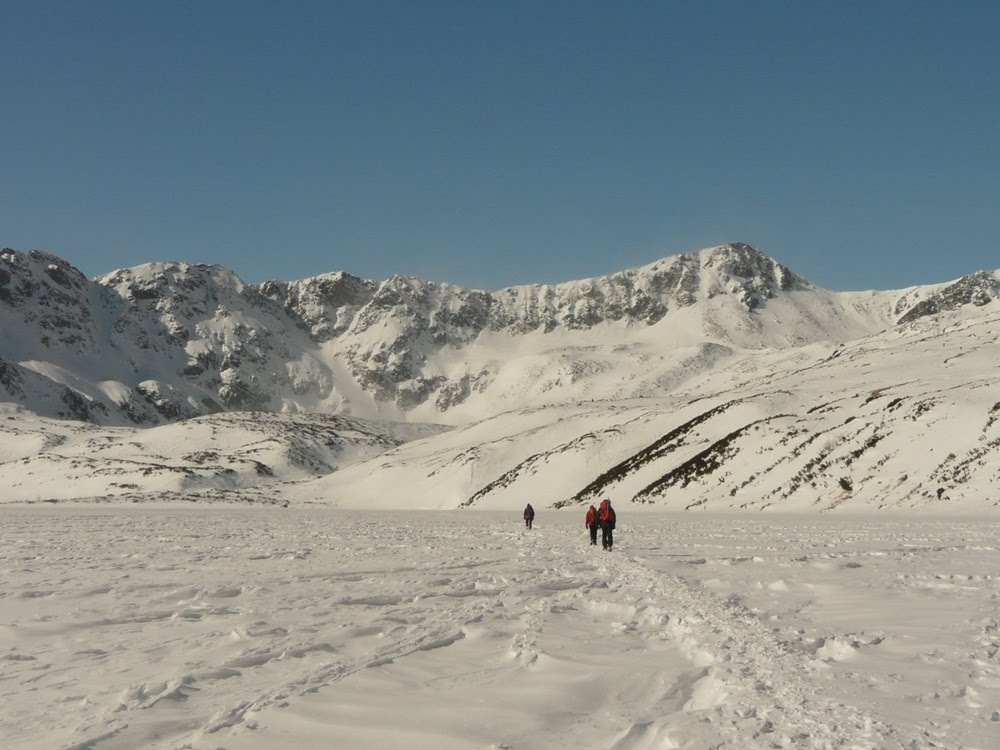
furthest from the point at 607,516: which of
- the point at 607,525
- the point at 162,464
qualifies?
the point at 162,464

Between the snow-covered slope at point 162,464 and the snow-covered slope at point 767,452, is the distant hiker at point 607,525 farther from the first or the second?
the snow-covered slope at point 162,464

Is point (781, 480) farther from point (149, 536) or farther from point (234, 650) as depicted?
point (234, 650)

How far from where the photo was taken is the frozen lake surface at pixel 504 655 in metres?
7.00

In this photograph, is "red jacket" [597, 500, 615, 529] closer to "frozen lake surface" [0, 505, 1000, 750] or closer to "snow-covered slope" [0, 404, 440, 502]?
"frozen lake surface" [0, 505, 1000, 750]

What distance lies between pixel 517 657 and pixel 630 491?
225ft

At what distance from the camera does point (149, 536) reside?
32.6m

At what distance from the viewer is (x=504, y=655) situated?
10.0 m

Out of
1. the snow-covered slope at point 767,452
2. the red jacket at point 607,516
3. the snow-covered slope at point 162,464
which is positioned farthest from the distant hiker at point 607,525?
the snow-covered slope at point 162,464

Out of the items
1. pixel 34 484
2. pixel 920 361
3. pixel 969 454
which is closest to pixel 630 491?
pixel 969 454

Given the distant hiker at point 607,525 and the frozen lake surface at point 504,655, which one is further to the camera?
the distant hiker at point 607,525

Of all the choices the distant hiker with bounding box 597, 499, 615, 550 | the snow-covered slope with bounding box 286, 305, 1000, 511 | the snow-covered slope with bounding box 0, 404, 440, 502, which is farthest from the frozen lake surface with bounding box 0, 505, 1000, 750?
the snow-covered slope with bounding box 0, 404, 440, 502

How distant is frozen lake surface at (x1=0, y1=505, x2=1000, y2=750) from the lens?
7.00 m

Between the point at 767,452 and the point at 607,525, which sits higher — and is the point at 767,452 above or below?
above

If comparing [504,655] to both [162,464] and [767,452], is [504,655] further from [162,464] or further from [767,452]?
[162,464]
